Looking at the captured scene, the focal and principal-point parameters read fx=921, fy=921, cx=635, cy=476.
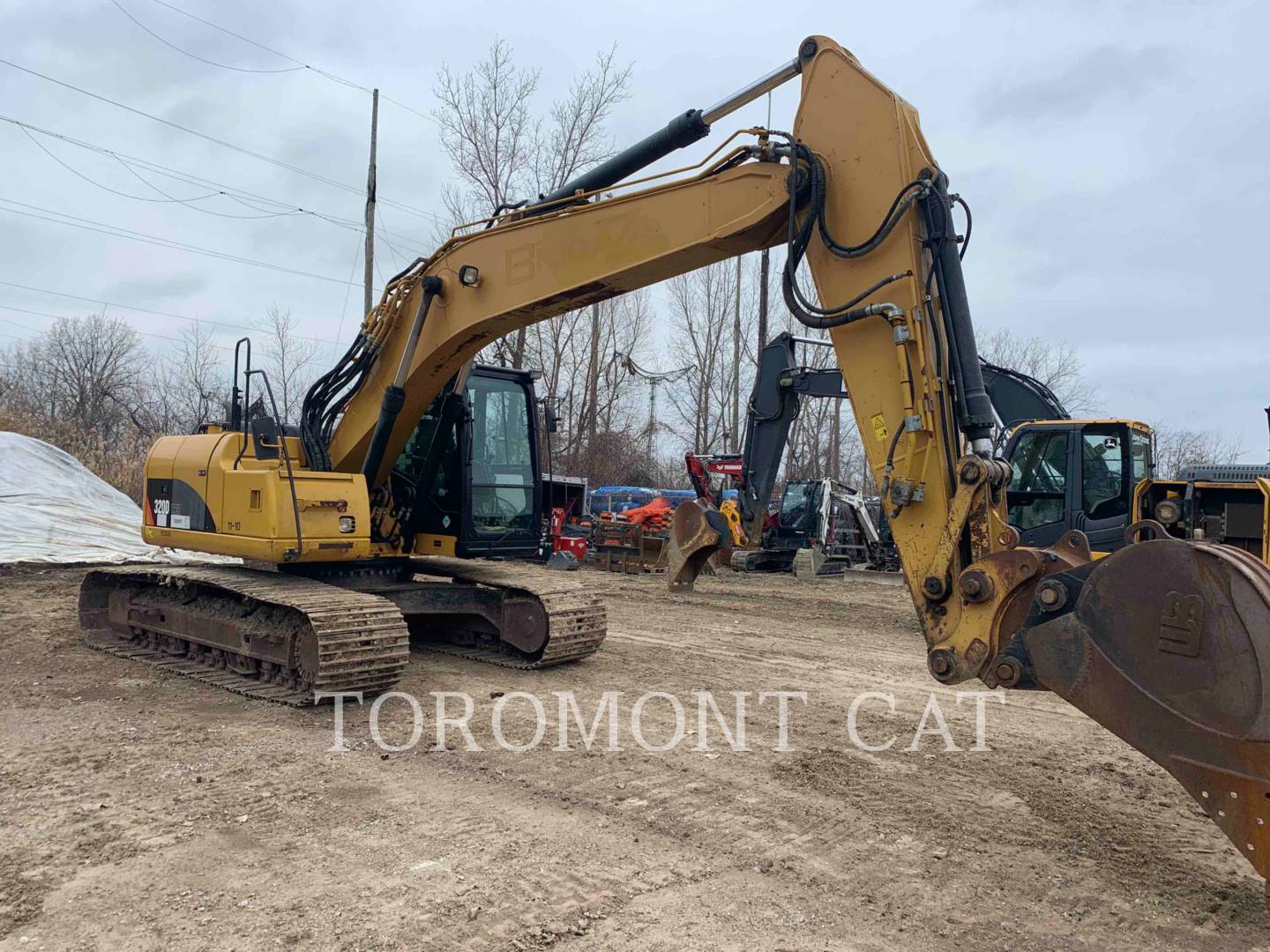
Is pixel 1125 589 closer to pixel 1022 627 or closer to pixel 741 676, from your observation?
pixel 1022 627

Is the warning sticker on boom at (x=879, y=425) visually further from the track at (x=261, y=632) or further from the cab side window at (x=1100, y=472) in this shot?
the cab side window at (x=1100, y=472)

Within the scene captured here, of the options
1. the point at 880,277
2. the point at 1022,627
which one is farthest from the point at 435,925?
the point at 880,277

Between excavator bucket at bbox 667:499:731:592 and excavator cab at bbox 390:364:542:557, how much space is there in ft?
12.5

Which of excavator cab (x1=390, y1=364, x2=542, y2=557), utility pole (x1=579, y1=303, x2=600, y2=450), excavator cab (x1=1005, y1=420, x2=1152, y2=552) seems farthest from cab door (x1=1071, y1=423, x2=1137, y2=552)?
utility pole (x1=579, y1=303, x2=600, y2=450)

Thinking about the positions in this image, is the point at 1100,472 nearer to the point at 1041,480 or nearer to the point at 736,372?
the point at 1041,480

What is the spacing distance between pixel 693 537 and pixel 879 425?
23.9ft

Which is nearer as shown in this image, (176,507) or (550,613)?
(550,613)

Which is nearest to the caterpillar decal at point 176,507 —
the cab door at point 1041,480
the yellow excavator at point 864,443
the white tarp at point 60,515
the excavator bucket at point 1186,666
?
the yellow excavator at point 864,443

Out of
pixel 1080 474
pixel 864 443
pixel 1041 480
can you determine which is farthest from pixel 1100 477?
pixel 864 443

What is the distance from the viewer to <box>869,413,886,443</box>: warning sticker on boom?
4461 mm

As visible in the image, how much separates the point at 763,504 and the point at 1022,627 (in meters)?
7.91

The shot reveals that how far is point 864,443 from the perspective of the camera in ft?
15.1

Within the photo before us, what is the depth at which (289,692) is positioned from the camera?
20.2ft

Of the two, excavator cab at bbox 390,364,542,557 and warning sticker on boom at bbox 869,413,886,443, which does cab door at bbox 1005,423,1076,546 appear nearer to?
excavator cab at bbox 390,364,542,557
